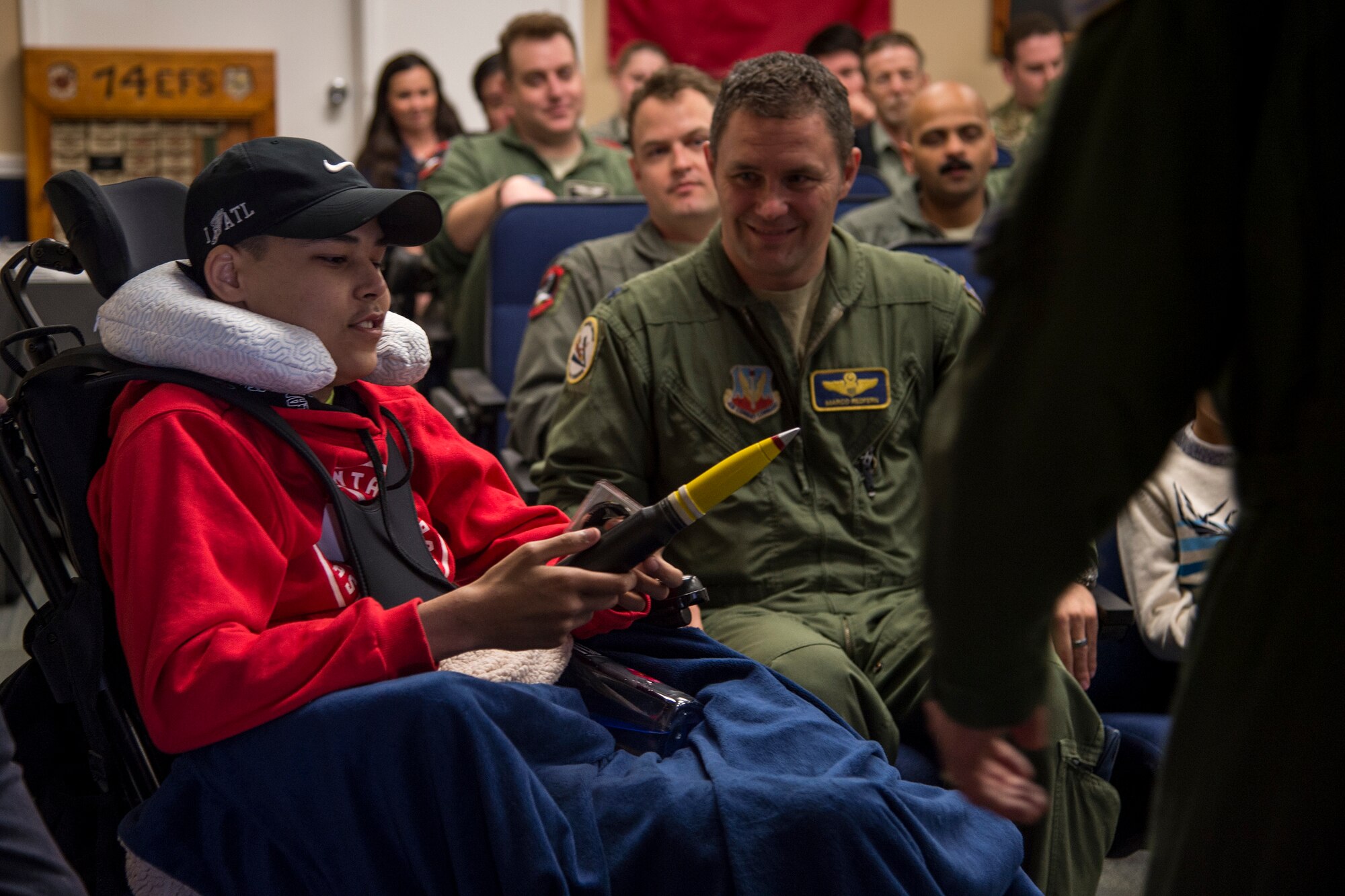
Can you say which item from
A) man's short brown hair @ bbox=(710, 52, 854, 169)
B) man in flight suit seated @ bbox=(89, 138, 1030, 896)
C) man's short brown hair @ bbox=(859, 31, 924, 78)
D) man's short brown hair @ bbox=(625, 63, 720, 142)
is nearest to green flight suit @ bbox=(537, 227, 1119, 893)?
man's short brown hair @ bbox=(710, 52, 854, 169)

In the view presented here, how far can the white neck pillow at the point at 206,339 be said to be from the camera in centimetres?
132

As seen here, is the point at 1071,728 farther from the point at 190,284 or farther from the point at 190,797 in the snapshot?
the point at 190,284

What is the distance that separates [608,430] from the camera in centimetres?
189

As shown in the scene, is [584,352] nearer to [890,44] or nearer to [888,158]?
[888,158]

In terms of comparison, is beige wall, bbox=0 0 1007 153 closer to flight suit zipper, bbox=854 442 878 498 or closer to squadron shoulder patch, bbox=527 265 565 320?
squadron shoulder patch, bbox=527 265 565 320

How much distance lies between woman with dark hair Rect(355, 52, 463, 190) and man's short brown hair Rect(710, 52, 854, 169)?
2.95 meters

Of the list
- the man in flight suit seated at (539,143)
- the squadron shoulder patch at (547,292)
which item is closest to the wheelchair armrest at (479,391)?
the squadron shoulder patch at (547,292)

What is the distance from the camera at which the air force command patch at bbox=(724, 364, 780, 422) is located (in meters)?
1.90

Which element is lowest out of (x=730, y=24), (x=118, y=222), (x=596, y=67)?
(x=118, y=222)

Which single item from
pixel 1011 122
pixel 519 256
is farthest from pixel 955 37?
pixel 519 256

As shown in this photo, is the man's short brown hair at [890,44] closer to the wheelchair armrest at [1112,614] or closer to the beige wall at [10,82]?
the beige wall at [10,82]

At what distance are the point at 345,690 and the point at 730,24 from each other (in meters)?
5.74

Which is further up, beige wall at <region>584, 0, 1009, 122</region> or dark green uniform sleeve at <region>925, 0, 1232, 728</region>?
beige wall at <region>584, 0, 1009, 122</region>

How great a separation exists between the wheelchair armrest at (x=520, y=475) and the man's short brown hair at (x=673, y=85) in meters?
0.78
